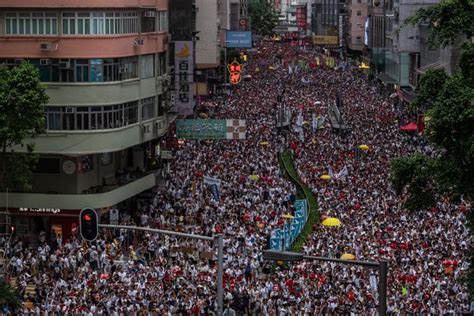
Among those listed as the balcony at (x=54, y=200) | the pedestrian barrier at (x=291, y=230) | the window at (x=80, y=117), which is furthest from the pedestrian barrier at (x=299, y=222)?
the window at (x=80, y=117)

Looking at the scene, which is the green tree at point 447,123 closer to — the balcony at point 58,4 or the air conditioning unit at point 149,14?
the balcony at point 58,4

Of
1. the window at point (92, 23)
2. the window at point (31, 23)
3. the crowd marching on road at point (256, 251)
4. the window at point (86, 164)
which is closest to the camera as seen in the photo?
the crowd marching on road at point (256, 251)

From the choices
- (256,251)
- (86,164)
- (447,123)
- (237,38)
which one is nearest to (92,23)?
(86,164)

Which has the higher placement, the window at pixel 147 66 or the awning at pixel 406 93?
the window at pixel 147 66

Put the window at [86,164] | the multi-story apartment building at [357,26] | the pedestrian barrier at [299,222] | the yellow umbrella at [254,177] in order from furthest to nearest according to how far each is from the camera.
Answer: the multi-story apartment building at [357,26], the yellow umbrella at [254,177], the window at [86,164], the pedestrian barrier at [299,222]

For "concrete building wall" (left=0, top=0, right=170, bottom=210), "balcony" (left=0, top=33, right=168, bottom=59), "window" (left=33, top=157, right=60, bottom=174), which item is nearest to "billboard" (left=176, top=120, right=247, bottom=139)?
"concrete building wall" (left=0, top=0, right=170, bottom=210)

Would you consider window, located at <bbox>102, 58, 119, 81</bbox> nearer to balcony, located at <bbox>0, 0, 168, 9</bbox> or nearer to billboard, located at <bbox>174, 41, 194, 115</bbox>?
balcony, located at <bbox>0, 0, 168, 9</bbox>

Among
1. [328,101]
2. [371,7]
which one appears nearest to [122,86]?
[328,101]
